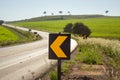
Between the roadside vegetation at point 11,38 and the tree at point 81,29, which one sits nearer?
the roadside vegetation at point 11,38

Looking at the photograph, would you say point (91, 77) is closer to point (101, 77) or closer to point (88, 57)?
point (101, 77)

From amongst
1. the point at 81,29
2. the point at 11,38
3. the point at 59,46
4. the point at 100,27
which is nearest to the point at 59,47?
the point at 59,46

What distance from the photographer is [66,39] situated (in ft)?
24.5

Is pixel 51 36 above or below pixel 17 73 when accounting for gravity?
above

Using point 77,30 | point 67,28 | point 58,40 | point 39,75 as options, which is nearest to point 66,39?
point 58,40

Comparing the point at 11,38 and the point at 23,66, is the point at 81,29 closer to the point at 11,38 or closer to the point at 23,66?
the point at 11,38

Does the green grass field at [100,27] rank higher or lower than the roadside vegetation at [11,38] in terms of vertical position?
lower

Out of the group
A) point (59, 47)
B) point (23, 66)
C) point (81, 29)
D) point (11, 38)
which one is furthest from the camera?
point (81, 29)

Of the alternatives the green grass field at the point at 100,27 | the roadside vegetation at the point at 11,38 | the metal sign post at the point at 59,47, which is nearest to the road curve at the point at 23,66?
the metal sign post at the point at 59,47

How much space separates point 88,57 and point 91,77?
6461mm

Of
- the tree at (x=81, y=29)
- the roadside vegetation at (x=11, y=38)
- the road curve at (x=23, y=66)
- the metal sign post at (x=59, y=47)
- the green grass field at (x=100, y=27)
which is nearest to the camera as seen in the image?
the metal sign post at (x=59, y=47)

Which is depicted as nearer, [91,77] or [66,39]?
[66,39]

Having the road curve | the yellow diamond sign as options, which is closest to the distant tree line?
the road curve

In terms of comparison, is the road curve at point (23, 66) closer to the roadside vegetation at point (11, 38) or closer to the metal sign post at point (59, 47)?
the metal sign post at point (59, 47)
